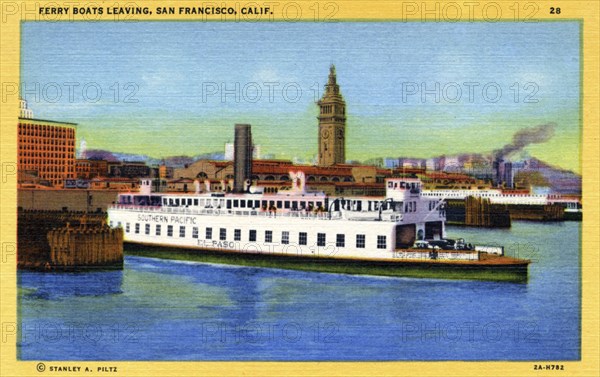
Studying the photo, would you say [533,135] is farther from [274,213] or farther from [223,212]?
[223,212]

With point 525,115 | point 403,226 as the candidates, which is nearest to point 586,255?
point 525,115

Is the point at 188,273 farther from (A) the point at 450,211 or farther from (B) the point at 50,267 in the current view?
(A) the point at 450,211

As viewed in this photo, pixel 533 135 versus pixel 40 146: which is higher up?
pixel 533 135

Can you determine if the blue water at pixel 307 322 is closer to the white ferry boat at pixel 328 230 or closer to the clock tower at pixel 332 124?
the white ferry boat at pixel 328 230

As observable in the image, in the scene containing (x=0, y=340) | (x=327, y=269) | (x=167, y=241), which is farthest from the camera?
(x=167, y=241)

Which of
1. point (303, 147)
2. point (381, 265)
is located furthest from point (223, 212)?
point (381, 265)

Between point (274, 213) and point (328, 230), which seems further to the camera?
point (274, 213)
